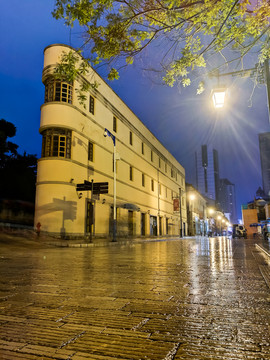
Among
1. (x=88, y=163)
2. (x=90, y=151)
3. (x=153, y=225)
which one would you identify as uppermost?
(x=90, y=151)

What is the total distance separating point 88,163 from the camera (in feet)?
71.2

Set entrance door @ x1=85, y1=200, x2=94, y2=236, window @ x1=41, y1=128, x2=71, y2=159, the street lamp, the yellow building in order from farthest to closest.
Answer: entrance door @ x1=85, y1=200, x2=94, y2=236, window @ x1=41, y1=128, x2=71, y2=159, the yellow building, the street lamp

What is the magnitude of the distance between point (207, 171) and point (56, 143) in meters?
146

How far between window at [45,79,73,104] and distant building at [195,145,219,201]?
454 feet

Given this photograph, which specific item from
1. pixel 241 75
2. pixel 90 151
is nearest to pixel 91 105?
pixel 90 151

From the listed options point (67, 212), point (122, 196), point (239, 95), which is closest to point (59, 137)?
point (67, 212)

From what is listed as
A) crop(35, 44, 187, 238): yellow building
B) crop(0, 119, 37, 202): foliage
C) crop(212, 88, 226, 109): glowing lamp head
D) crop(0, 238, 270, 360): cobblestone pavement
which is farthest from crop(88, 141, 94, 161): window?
crop(0, 238, 270, 360): cobblestone pavement

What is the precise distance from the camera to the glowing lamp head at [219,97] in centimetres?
676

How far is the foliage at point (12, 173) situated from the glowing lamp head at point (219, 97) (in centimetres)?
2520

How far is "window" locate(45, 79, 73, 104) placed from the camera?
1997 centimetres

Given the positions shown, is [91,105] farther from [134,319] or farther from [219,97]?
[134,319]

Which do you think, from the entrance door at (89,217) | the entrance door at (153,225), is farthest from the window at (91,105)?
the entrance door at (153,225)

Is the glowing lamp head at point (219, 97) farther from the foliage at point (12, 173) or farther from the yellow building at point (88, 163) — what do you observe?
the foliage at point (12, 173)

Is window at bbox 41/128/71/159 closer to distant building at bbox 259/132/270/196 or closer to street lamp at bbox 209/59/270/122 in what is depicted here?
street lamp at bbox 209/59/270/122
